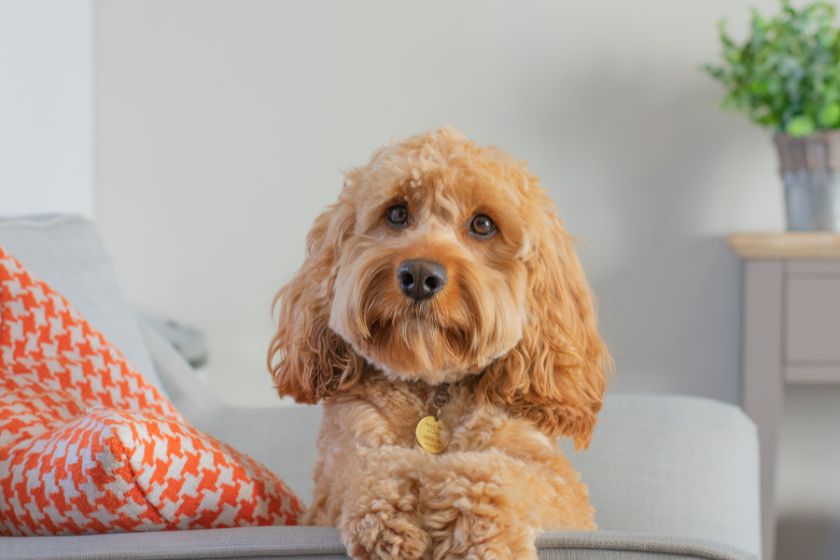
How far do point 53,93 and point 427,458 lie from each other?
2.14m

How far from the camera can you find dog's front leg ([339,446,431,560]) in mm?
949

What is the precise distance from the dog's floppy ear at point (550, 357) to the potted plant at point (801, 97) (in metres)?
1.55

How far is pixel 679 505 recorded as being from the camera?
1753mm

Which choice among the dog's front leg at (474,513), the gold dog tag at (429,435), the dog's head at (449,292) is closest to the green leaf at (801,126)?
the dog's head at (449,292)

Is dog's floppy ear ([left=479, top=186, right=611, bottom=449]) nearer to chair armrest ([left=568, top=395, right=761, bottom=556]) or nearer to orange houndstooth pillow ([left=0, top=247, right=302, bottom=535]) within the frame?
orange houndstooth pillow ([left=0, top=247, right=302, bottom=535])

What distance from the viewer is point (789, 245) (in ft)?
8.40

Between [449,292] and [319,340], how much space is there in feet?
0.62

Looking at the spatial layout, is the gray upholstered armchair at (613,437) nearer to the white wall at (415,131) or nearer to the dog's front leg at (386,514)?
the dog's front leg at (386,514)

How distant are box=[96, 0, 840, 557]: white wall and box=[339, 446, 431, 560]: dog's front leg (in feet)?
6.74

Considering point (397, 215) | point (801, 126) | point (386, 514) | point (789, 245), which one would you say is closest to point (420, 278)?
point (397, 215)

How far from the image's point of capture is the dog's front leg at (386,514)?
949mm

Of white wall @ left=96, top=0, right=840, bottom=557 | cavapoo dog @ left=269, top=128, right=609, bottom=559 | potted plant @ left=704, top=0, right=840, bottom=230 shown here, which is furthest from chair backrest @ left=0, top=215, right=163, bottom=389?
potted plant @ left=704, top=0, right=840, bottom=230

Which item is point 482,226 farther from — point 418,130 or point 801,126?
point 418,130

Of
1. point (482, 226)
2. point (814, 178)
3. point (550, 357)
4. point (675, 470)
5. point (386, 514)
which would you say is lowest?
point (675, 470)
